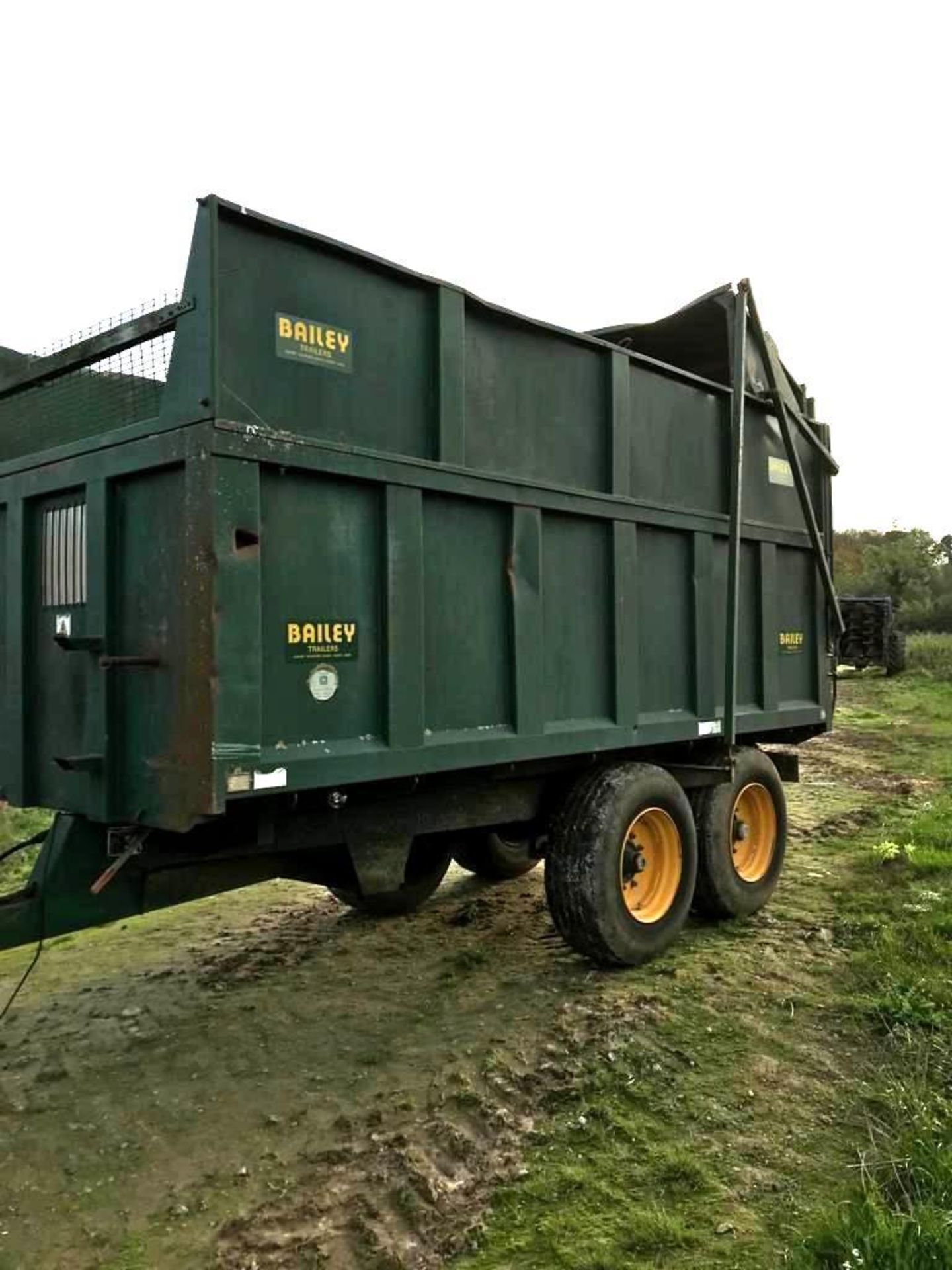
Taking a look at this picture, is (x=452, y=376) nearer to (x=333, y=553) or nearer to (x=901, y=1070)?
(x=333, y=553)

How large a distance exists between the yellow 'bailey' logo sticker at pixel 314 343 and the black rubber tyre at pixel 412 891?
244cm

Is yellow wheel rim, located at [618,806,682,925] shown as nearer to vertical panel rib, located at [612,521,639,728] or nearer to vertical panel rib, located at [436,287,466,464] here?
vertical panel rib, located at [612,521,639,728]

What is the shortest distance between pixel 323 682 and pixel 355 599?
33 centimetres

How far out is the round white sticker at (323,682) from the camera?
3.49 meters

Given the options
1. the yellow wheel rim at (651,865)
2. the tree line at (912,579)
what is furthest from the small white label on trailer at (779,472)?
the tree line at (912,579)

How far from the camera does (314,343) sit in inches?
141

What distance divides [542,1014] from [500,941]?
3.59 ft

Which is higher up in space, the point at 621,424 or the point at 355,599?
the point at 621,424

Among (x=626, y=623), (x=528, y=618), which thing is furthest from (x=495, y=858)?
(x=528, y=618)

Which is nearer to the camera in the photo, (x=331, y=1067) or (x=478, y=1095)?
(x=478, y=1095)

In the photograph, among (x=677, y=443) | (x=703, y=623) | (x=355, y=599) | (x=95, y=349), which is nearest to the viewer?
(x=355, y=599)

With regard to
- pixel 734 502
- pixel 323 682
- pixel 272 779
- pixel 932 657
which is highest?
pixel 734 502

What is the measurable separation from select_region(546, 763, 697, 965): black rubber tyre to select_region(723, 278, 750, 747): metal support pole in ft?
2.04

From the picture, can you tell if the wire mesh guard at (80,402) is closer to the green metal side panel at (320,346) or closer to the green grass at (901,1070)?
the green metal side panel at (320,346)
